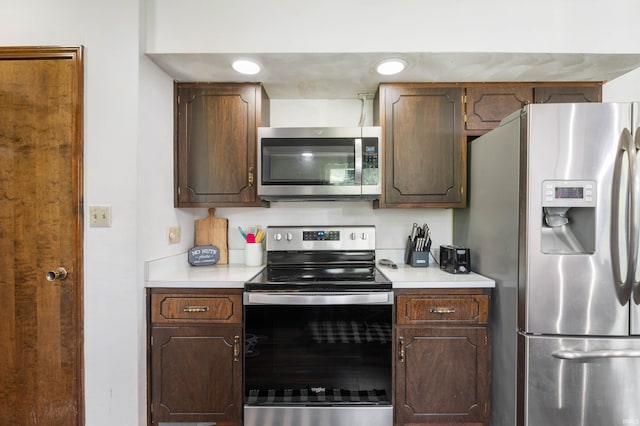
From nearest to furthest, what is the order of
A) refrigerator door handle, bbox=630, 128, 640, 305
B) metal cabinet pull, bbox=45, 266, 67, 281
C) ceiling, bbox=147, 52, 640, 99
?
refrigerator door handle, bbox=630, 128, 640, 305
metal cabinet pull, bbox=45, 266, 67, 281
ceiling, bbox=147, 52, 640, 99

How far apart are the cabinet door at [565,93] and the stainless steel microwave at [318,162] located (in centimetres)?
100

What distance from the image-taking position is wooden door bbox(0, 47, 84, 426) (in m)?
1.48

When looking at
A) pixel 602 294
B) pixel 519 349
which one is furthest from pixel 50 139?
pixel 602 294

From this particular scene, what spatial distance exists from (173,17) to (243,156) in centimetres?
77

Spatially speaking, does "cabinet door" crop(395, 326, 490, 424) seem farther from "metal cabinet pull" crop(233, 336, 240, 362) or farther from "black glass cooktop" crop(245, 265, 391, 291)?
"metal cabinet pull" crop(233, 336, 240, 362)

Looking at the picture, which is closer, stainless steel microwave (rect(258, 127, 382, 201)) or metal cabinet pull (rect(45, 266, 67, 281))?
metal cabinet pull (rect(45, 266, 67, 281))

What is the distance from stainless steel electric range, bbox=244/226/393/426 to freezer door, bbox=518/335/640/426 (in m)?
0.61

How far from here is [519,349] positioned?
4.53ft

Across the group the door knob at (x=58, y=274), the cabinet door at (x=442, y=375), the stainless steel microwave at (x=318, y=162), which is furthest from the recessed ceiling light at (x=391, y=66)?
the door knob at (x=58, y=274)

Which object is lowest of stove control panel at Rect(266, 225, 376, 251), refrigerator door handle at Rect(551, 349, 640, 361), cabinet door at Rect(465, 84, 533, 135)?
refrigerator door handle at Rect(551, 349, 640, 361)

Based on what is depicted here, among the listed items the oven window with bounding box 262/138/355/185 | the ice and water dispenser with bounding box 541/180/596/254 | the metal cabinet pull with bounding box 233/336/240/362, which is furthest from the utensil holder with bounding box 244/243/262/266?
the ice and water dispenser with bounding box 541/180/596/254

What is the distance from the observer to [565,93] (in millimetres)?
1856

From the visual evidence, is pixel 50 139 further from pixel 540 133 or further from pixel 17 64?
pixel 540 133

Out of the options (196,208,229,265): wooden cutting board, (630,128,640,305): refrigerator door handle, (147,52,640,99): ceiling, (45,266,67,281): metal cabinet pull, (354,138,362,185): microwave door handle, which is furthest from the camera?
(196,208,229,265): wooden cutting board
